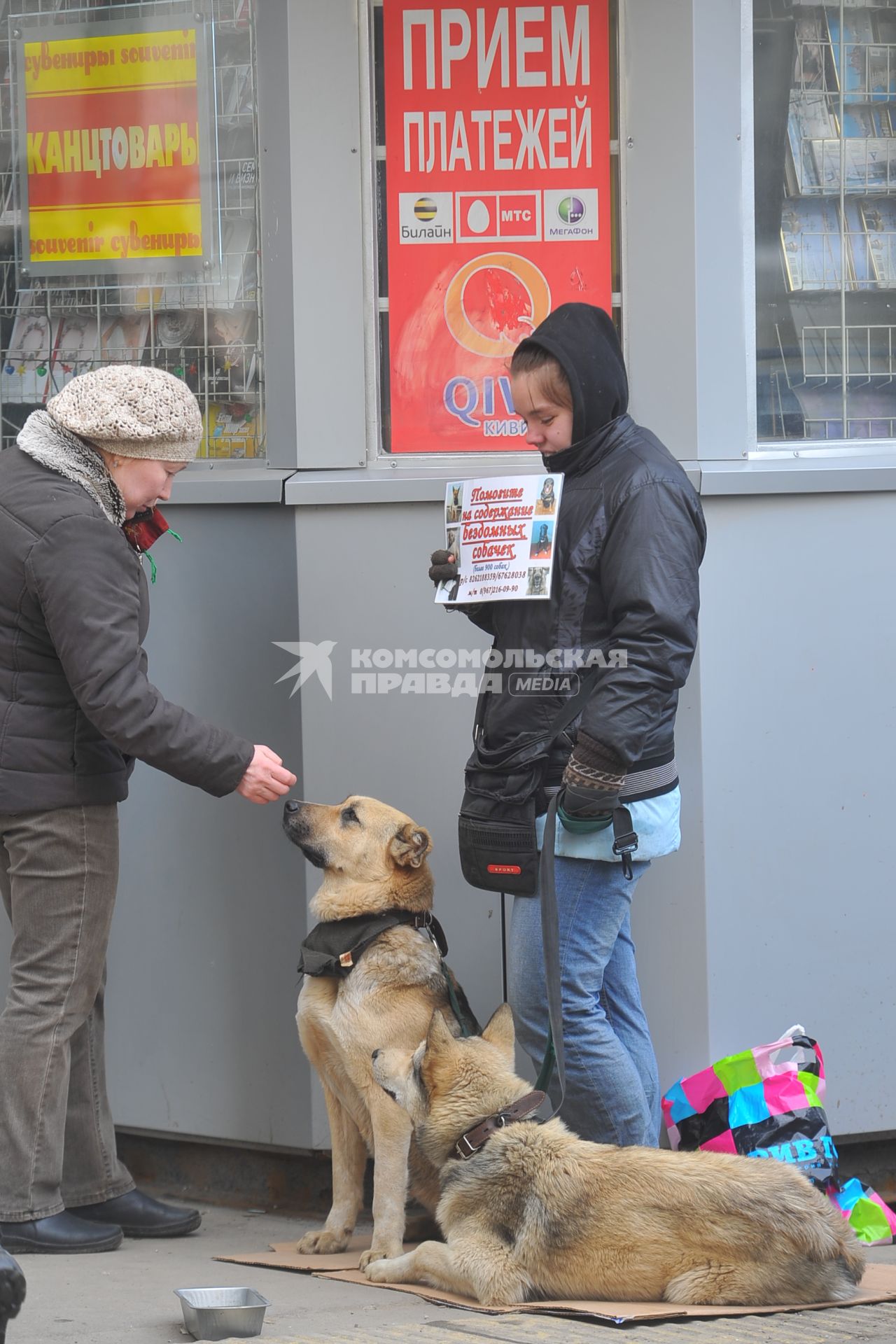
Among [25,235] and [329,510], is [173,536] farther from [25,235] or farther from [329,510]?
[25,235]

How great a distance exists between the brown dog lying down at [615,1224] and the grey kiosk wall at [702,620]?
39.3 inches

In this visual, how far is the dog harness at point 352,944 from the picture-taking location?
3.72 m

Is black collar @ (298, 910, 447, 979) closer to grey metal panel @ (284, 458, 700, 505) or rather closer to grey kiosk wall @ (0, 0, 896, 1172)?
grey kiosk wall @ (0, 0, 896, 1172)

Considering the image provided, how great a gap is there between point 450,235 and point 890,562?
1.57m

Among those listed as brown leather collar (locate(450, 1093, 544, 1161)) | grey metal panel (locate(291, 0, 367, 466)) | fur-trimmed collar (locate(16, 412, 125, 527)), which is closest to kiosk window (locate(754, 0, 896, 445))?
grey metal panel (locate(291, 0, 367, 466))

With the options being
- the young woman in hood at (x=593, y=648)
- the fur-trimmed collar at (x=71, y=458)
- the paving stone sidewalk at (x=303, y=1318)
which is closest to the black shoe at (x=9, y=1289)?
the paving stone sidewalk at (x=303, y=1318)

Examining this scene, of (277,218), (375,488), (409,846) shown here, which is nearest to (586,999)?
(409,846)

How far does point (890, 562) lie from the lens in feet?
13.8

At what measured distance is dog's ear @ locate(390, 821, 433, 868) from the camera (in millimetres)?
3762

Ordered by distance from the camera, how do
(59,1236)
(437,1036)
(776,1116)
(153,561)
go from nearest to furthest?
(437,1036)
(59,1236)
(776,1116)
(153,561)

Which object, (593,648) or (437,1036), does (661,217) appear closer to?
(593,648)

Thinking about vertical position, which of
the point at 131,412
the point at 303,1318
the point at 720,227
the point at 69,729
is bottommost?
the point at 303,1318

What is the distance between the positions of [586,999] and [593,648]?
83 cm

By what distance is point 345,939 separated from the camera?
374 centimetres
